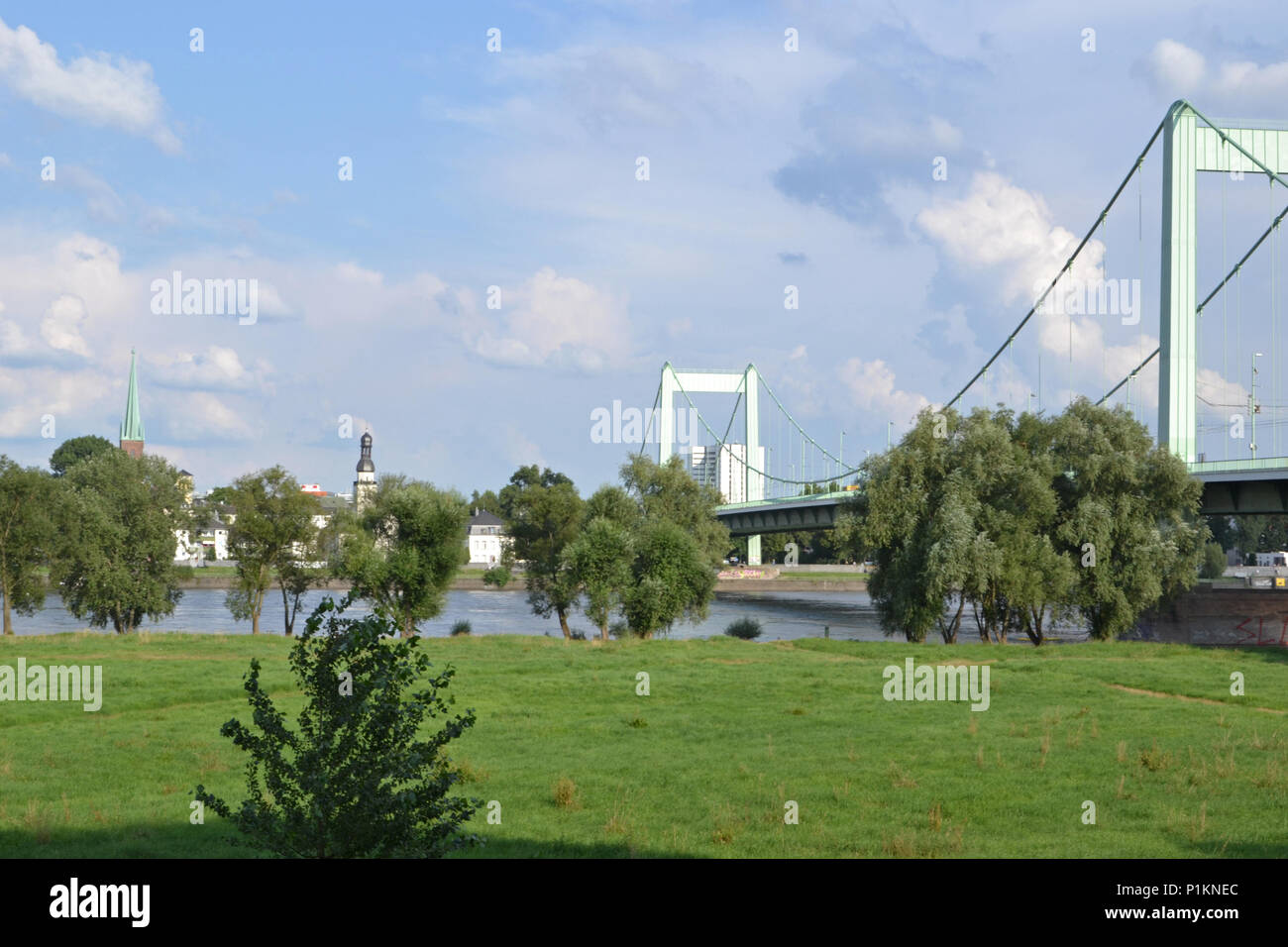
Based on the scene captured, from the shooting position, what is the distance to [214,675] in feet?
109

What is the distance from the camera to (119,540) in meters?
63.7

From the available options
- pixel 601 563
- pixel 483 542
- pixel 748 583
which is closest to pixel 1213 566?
pixel 748 583

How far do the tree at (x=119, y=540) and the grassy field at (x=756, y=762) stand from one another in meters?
27.6

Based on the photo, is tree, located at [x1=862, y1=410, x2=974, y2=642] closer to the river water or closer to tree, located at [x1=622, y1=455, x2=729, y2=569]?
the river water

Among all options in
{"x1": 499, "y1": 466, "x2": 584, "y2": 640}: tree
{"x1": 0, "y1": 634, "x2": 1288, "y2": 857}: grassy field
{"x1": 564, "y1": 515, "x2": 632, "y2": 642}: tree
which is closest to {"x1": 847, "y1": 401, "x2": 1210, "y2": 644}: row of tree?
{"x1": 0, "y1": 634, "x2": 1288, "y2": 857}: grassy field

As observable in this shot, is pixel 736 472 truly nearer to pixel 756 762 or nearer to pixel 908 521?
pixel 908 521

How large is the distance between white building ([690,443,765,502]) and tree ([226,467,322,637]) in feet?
190

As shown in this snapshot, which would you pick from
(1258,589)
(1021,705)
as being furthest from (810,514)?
(1021,705)

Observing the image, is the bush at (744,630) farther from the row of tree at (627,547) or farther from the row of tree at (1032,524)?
the row of tree at (1032,524)

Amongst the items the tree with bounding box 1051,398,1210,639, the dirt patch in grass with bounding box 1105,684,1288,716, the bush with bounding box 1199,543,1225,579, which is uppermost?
the tree with bounding box 1051,398,1210,639

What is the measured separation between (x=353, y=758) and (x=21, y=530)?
58374 millimetres

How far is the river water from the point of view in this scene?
66.6 meters
